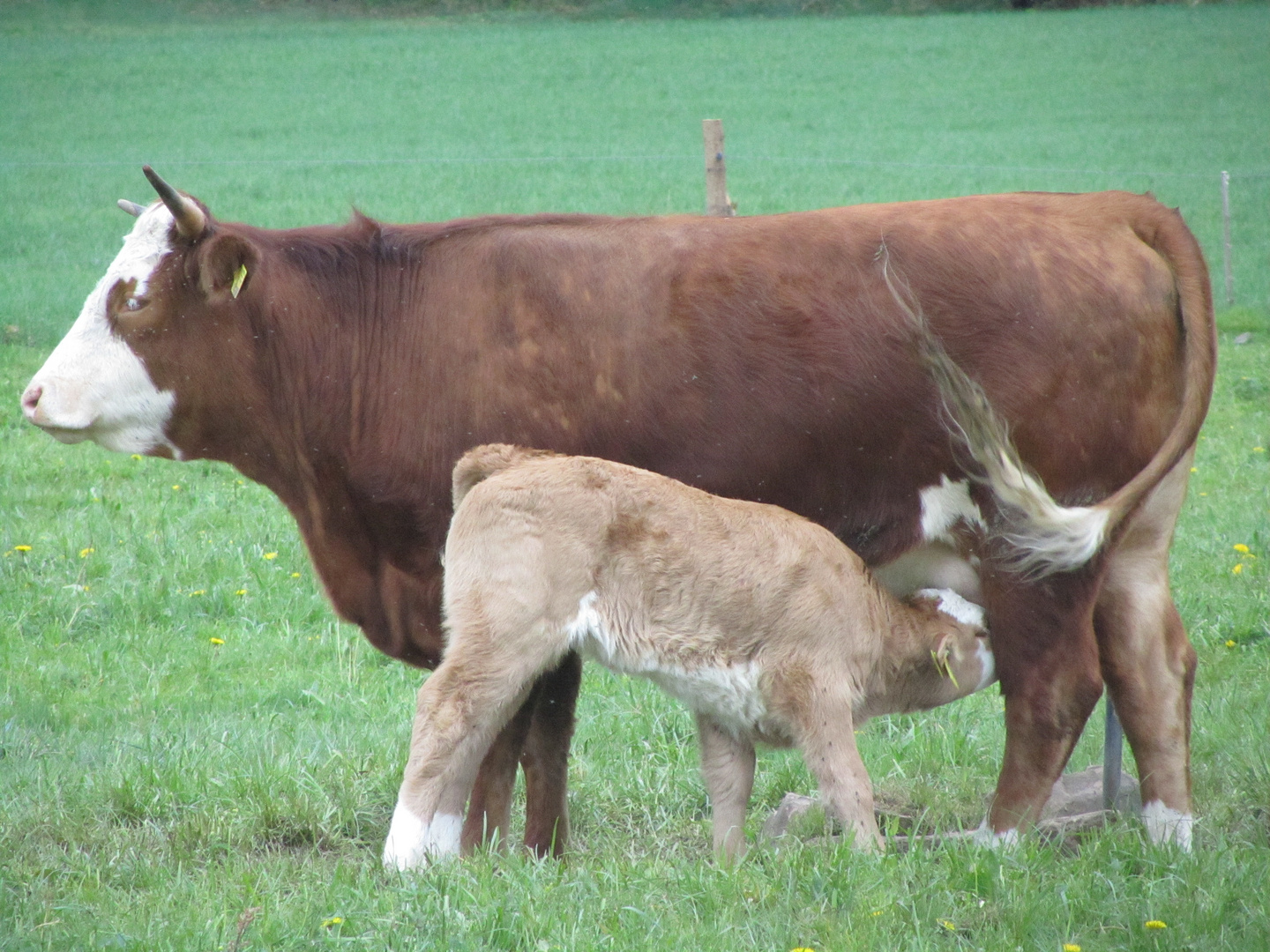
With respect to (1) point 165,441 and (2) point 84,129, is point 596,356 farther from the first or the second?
(2) point 84,129

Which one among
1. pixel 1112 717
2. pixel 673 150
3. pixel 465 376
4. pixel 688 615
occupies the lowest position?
pixel 673 150

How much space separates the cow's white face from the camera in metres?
4.49

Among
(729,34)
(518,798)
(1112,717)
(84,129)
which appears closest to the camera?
(1112,717)

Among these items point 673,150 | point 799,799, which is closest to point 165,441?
point 799,799

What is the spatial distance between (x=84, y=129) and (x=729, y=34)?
18.3m

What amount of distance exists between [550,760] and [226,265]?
186 centimetres

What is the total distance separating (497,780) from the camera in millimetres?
4395

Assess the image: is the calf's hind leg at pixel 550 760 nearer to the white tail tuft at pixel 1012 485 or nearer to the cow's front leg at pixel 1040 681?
the cow's front leg at pixel 1040 681

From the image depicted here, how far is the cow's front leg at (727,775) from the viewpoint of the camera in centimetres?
417

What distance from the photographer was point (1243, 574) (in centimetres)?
680

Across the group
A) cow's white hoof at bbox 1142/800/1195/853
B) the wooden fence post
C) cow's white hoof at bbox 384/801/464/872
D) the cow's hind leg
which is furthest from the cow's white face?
the wooden fence post

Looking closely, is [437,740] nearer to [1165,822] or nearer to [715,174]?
[1165,822]

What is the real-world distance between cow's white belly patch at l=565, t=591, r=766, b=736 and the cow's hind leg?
123cm

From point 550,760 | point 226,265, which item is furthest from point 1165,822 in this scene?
point 226,265
